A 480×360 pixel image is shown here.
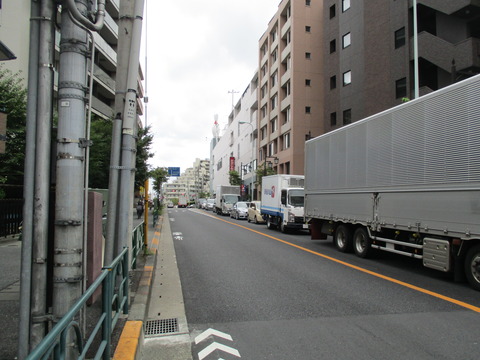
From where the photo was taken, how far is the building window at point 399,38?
2430 centimetres

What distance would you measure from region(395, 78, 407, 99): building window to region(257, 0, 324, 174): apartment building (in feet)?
44.9

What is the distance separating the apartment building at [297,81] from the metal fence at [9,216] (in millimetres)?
28481

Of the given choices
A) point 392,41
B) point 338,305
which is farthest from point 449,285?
point 392,41

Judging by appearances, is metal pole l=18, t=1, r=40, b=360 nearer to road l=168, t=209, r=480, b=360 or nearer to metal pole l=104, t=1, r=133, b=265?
road l=168, t=209, r=480, b=360

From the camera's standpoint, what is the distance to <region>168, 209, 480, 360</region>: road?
13.6ft

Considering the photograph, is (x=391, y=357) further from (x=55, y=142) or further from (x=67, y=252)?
(x=55, y=142)

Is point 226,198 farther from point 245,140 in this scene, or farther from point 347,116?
point 245,140

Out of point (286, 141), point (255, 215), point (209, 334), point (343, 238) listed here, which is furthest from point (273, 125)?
point (209, 334)

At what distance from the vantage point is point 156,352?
4090mm

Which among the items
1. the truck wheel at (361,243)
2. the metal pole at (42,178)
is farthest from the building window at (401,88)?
the metal pole at (42,178)

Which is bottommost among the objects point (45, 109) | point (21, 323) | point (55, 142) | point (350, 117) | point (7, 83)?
point (21, 323)

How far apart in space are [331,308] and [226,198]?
3465cm

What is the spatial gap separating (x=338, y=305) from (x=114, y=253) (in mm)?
3593

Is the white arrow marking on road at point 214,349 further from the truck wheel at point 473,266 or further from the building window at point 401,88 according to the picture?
the building window at point 401,88
